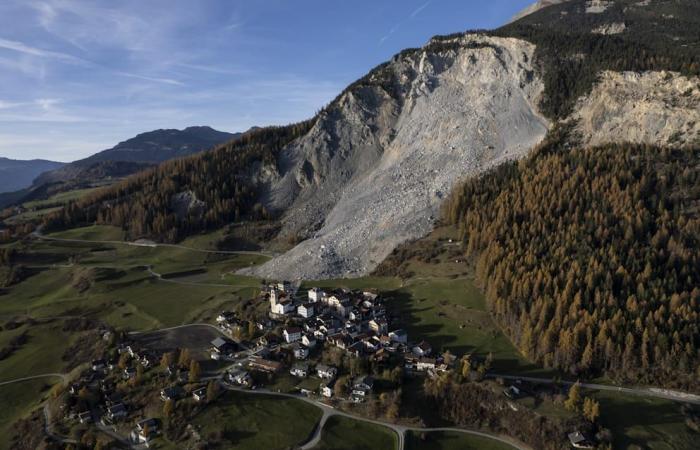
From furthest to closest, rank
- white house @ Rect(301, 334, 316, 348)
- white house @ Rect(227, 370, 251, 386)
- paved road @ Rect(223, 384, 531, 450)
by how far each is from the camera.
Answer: white house @ Rect(301, 334, 316, 348)
white house @ Rect(227, 370, 251, 386)
paved road @ Rect(223, 384, 531, 450)

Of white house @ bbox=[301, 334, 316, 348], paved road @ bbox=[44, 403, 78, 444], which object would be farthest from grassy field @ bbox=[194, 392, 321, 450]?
paved road @ bbox=[44, 403, 78, 444]

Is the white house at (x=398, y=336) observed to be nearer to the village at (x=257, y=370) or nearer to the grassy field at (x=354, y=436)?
the village at (x=257, y=370)

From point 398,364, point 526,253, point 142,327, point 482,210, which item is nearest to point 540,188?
point 482,210

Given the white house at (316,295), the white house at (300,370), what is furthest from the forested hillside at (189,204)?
the white house at (300,370)

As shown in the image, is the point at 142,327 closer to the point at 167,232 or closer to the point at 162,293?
the point at 162,293

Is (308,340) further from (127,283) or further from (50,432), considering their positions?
(127,283)

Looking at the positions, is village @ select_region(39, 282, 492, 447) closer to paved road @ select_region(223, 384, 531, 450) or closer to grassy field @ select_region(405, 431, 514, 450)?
paved road @ select_region(223, 384, 531, 450)
